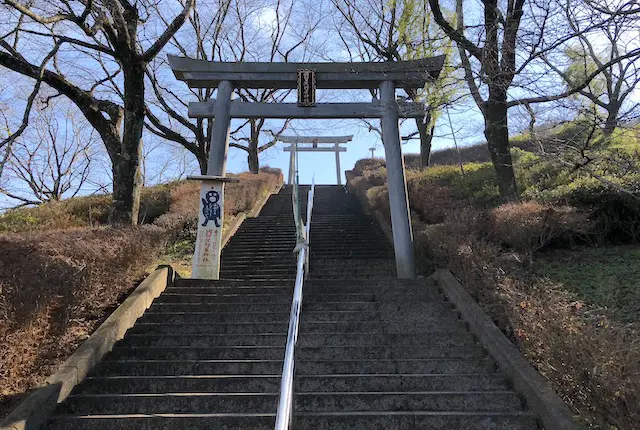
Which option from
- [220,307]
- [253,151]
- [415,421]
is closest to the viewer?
[415,421]

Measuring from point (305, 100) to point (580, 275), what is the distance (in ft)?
19.4

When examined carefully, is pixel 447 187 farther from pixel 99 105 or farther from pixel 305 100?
pixel 99 105

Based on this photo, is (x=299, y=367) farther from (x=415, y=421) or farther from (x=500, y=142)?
(x=500, y=142)

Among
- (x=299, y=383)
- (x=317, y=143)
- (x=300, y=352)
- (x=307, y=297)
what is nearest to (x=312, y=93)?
(x=307, y=297)

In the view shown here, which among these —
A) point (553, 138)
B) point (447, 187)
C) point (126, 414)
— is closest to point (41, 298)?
point (126, 414)

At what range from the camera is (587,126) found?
5.30 metres

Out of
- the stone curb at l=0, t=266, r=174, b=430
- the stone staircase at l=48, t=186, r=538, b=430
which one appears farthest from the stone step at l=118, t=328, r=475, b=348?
the stone curb at l=0, t=266, r=174, b=430

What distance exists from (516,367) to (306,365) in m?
2.21

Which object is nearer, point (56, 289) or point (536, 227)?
point (56, 289)

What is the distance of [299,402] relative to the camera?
4590mm

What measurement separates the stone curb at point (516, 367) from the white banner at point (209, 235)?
13.8 ft

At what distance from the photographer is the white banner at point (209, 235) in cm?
864

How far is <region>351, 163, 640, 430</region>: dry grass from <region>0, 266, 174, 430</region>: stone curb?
4.55m

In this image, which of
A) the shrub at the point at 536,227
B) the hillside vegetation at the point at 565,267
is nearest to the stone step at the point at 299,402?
the hillside vegetation at the point at 565,267
